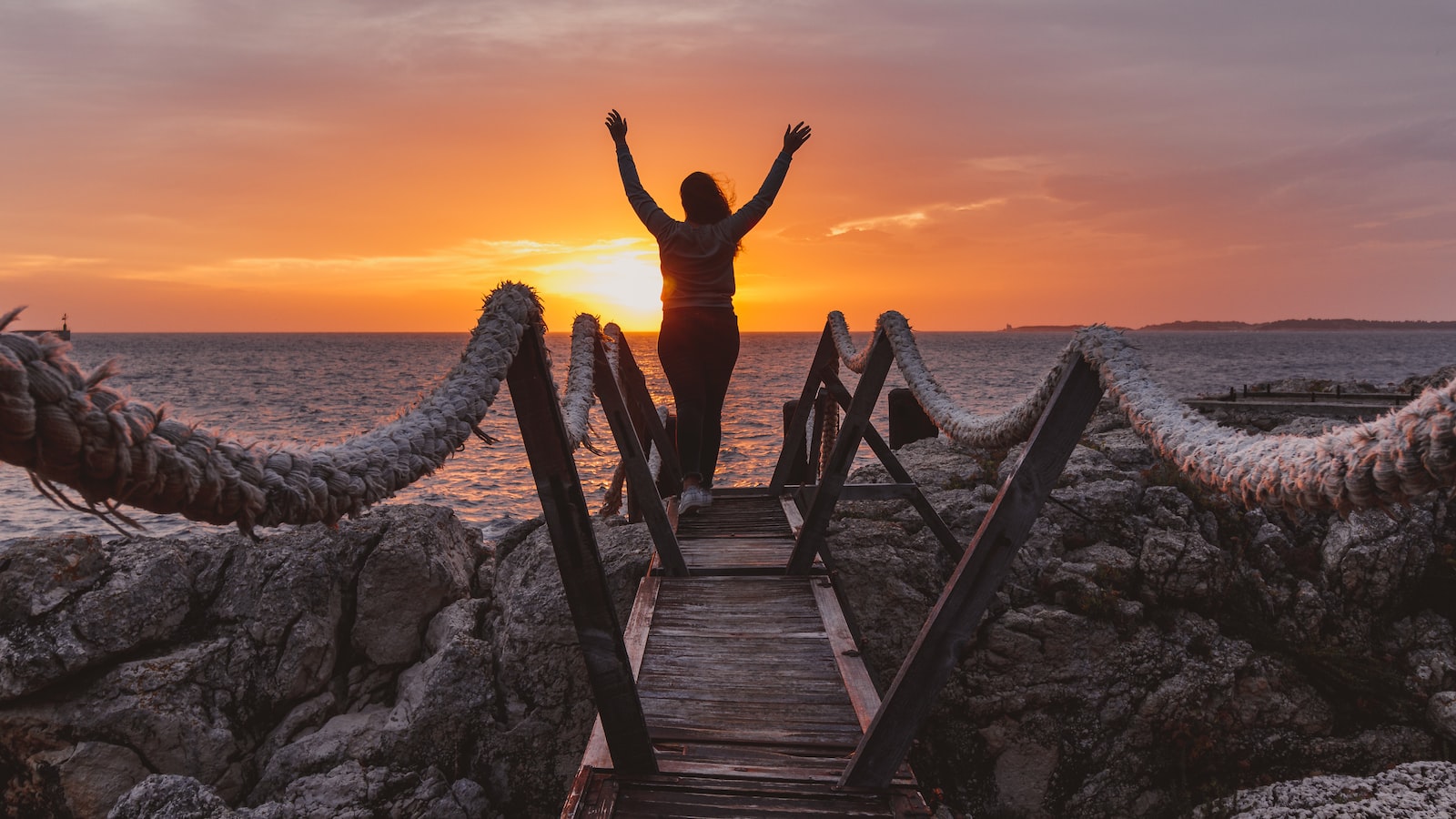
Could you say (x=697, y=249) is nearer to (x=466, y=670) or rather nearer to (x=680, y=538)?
(x=680, y=538)

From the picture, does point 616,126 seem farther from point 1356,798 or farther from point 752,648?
point 1356,798

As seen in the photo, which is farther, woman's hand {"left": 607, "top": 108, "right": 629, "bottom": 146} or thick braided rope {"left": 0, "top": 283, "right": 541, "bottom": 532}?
woman's hand {"left": 607, "top": 108, "right": 629, "bottom": 146}

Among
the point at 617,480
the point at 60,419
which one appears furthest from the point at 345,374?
the point at 60,419

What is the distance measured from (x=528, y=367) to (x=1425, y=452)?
2.51m

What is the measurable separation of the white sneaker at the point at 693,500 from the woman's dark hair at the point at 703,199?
8.62ft

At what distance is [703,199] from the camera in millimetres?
6578

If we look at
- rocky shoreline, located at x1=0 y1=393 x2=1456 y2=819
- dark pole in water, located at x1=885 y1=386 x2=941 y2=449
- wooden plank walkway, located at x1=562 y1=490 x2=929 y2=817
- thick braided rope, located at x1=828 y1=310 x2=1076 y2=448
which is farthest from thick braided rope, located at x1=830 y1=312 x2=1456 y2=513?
dark pole in water, located at x1=885 y1=386 x2=941 y2=449

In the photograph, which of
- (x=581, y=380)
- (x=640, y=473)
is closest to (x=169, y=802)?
(x=640, y=473)

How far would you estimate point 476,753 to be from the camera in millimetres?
6246

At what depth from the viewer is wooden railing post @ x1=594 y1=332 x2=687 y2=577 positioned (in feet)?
18.0

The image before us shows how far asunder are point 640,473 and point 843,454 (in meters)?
1.51

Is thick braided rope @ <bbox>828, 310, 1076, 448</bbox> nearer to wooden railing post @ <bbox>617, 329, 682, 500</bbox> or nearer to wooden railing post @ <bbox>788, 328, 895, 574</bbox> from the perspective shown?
wooden railing post @ <bbox>788, 328, 895, 574</bbox>

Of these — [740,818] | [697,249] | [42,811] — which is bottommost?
[42,811]

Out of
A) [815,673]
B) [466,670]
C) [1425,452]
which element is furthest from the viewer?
[466,670]
